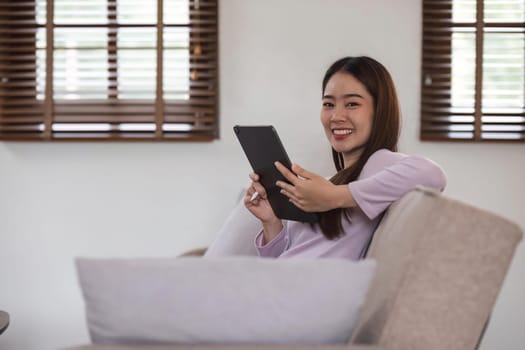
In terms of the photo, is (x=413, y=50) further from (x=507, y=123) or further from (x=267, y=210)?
(x=267, y=210)

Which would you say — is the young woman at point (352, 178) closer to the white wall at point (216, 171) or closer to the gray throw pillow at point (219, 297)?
the gray throw pillow at point (219, 297)

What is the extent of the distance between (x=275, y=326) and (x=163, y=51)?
2.38 meters

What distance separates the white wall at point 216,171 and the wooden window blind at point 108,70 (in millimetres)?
71

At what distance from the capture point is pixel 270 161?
2111 millimetres

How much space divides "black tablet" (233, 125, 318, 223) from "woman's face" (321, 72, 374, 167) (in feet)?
0.73

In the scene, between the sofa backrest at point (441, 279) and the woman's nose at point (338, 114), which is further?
the woman's nose at point (338, 114)

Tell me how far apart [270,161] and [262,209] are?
24cm

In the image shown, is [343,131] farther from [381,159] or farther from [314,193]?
[314,193]

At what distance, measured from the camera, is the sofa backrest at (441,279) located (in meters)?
1.31

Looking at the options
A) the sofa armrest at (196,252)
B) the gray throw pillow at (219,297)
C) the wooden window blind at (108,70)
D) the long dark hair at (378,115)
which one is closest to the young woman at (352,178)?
the long dark hair at (378,115)

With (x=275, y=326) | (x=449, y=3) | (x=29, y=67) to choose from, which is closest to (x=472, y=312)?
(x=275, y=326)

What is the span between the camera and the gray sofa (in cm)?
131

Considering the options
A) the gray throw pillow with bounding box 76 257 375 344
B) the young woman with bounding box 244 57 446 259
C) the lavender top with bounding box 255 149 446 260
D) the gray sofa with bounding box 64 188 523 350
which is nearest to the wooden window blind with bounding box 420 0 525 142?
the young woman with bounding box 244 57 446 259

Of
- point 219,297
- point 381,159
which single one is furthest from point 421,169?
point 219,297
